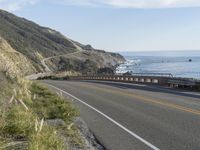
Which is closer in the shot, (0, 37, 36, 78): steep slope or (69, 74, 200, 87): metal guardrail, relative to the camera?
(0, 37, 36, 78): steep slope

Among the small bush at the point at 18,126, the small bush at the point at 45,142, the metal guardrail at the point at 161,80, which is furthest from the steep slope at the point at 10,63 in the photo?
the small bush at the point at 45,142

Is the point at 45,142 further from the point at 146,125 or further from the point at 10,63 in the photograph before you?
the point at 10,63

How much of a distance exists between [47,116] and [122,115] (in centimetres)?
365

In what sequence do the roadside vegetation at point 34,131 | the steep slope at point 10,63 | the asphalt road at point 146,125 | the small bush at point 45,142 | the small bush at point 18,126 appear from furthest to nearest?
the steep slope at point 10,63
the asphalt road at point 146,125
the small bush at point 18,126
the roadside vegetation at point 34,131
the small bush at point 45,142

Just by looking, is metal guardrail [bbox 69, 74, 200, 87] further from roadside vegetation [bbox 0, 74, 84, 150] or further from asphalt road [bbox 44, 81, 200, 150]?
Answer: roadside vegetation [bbox 0, 74, 84, 150]

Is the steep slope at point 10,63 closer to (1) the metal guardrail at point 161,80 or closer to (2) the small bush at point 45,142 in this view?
(1) the metal guardrail at point 161,80

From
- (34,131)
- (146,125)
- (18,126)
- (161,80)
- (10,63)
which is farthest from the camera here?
(161,80)

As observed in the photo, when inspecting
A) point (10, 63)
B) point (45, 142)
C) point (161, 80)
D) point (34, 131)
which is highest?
point (10, 63)

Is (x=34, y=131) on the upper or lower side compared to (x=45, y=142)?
upper

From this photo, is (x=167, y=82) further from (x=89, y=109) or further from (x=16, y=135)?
(x=16, y=135)

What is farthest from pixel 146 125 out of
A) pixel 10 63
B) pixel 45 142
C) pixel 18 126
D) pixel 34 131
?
pixel 10 63

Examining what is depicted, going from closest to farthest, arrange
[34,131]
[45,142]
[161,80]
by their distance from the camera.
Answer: [45,142] < [34,131] < [161,80]

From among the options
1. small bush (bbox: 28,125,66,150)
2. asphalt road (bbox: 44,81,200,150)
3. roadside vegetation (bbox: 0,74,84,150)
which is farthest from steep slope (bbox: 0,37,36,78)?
small bush (bbox: 28,125,66,150)

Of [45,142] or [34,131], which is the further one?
[34,131]
